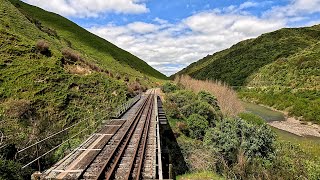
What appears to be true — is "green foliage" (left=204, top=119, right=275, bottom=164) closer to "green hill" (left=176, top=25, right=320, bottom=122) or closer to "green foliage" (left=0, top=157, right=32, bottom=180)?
"green foliage" (left=0, top=157, right=32, bottom=180)

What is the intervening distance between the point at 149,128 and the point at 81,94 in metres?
13.7

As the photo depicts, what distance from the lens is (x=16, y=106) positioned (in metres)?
25.1

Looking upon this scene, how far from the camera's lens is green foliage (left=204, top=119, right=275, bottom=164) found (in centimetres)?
2308

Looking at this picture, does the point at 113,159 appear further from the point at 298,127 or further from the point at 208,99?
the point at 298,127

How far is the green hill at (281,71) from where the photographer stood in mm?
71225

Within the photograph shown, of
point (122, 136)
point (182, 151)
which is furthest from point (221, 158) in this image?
point (122, 136)

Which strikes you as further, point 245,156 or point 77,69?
point 77,69

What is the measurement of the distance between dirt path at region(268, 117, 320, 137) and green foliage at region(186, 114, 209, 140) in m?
22.3

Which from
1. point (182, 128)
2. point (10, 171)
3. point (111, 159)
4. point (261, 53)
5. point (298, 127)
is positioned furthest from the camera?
point (261, 53)

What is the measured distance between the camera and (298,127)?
5172 centimetres

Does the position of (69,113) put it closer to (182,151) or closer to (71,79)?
(71,79)

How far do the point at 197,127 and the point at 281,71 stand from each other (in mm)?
85835

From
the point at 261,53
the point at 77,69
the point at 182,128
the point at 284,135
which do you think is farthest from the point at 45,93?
the point at 261,53

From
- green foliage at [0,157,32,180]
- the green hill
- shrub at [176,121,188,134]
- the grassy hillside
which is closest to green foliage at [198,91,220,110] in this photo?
the grassy hillside
